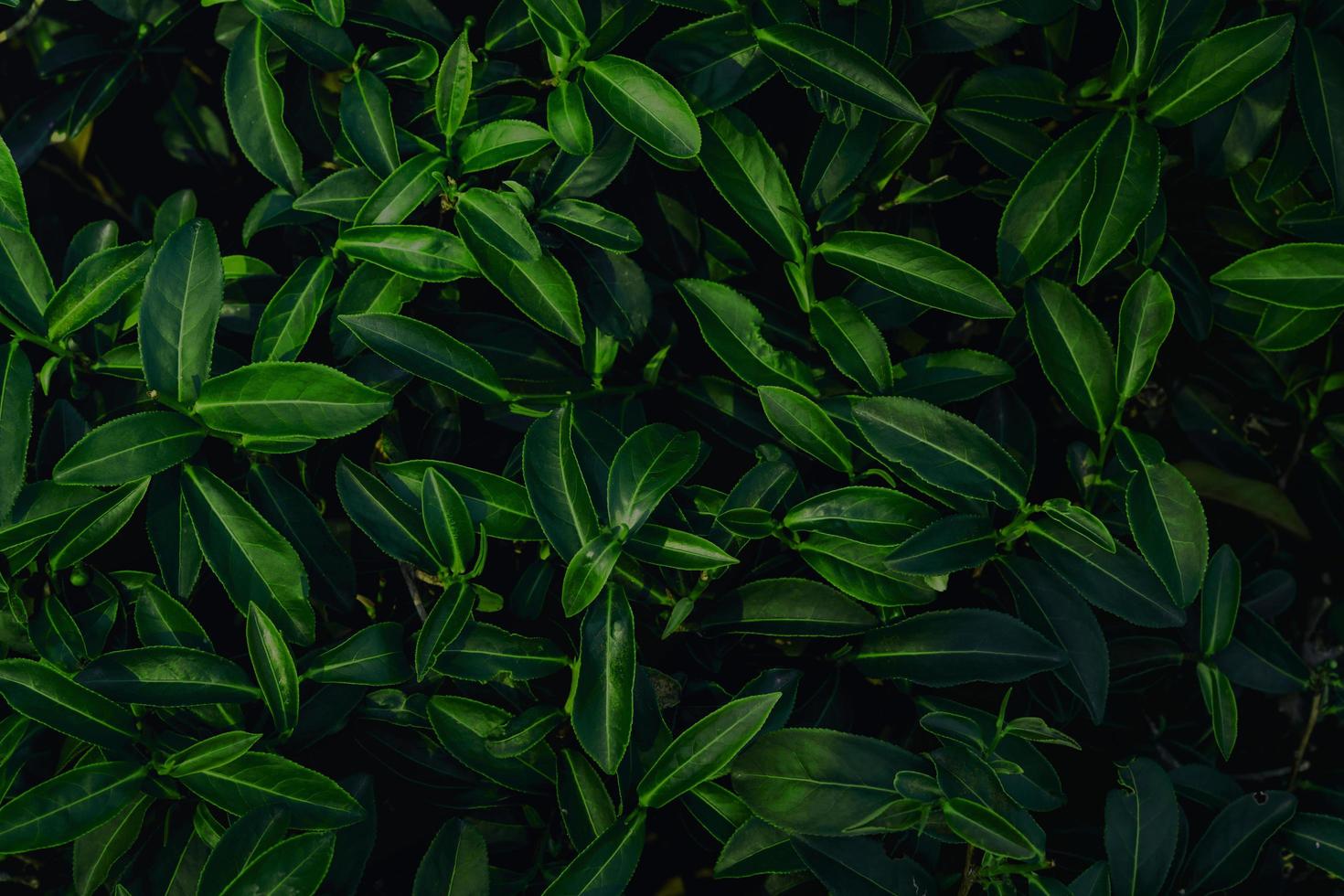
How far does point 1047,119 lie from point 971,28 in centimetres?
28

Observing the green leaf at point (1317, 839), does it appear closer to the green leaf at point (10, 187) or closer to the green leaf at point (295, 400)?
the green leaf at point (295, 400)

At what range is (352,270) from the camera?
1546 mm

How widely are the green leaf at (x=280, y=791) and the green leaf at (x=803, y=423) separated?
0.75m

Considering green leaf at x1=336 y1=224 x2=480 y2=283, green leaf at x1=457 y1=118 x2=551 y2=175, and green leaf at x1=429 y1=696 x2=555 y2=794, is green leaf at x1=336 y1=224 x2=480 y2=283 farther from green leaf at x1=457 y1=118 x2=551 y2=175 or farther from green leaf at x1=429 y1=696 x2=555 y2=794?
green leaf at x1=429 y1=696 x2=555 y2=794

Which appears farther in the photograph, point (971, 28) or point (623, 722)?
point (971, 28)

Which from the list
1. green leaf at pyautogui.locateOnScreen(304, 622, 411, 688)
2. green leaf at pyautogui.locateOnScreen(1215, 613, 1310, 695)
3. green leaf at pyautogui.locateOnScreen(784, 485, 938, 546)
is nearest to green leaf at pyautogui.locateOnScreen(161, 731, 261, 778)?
green leaf at pyautogui.locateOnScreen(304, 622, 411, 688)

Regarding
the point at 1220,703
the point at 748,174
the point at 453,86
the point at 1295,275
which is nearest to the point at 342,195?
the point at 453,86

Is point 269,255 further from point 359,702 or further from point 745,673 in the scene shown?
point 745,673

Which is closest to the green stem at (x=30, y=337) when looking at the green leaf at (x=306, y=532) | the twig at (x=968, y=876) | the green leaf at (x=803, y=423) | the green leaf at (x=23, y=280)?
the green leaf at (x=23, y=280)

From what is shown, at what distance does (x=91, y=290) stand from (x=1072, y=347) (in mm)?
1344

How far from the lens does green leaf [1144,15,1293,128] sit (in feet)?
4.43

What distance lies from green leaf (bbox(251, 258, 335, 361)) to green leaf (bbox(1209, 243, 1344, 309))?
1250 millimetres

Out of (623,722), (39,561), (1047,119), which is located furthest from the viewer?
(1047,119)

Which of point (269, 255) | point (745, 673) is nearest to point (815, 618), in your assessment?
point (745, 673)
